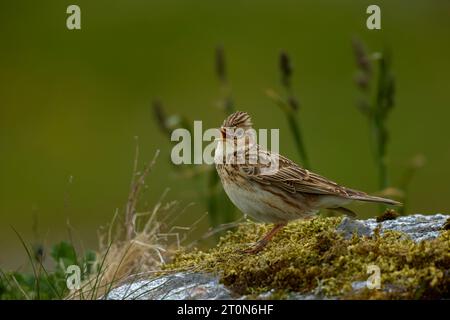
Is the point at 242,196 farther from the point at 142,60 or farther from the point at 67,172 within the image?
the point at 142,60

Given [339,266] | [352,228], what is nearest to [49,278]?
[352,228]

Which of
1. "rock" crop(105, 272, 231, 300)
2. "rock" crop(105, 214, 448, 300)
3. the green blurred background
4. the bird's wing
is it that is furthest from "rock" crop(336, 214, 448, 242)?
the green blurred background

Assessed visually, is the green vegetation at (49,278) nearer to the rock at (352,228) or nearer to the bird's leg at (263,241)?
the bird's leg at (263,241)

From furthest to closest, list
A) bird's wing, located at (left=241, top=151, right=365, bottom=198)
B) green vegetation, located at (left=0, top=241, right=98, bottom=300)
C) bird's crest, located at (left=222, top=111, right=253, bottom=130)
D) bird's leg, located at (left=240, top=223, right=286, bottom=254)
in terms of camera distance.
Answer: bird's crest, located at (left=222, top=111, right=253, bottom=130), green vegetation, located at (left=0, top=241, right=98, bottom=300), bird's wing, located at (left=241, top=151, right=365, bottom=198), bird's leg, located at (left=240, top=223, right=286, bottom=254)

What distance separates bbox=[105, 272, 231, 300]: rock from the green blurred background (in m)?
8.13

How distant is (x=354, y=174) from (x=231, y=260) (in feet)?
35.1

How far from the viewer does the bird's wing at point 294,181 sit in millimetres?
6992

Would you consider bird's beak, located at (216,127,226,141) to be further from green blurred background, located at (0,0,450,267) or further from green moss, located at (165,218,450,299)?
→ green blurred background, located at (0,0,450,267)

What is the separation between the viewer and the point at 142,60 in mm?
21703

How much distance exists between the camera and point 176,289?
6109 millimetres

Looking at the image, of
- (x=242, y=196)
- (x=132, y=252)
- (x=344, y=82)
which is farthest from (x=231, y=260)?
(x=344, y=82)

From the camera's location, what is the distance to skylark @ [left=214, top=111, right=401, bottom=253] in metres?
6.84

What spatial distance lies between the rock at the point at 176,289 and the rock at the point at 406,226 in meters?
0.95

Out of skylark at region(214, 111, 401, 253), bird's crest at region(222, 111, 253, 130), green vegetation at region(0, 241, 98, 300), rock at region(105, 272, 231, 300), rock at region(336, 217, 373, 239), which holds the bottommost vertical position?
green vegetation at region(0, 241, 98, 300)
